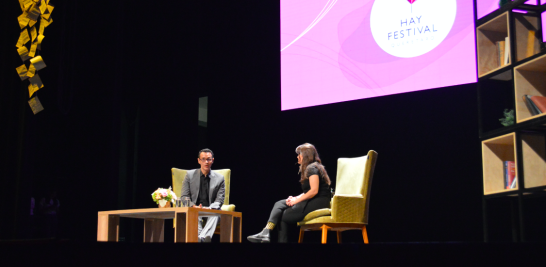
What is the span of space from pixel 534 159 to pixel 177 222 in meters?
2.33

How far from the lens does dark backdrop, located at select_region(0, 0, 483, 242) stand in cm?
393

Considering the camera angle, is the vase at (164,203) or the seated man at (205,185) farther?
the seated man at (205,185)

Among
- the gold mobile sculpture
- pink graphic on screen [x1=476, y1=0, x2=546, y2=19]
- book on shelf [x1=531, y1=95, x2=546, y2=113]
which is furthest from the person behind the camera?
pink graphic on screen [x1=476, y1=0, x2=546, y2=19]

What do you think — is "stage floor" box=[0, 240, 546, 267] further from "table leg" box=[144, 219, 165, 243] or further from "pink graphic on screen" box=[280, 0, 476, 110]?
"table leg" box=[144, 219, 165, 243]

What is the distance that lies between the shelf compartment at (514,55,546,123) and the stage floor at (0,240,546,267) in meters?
2.70

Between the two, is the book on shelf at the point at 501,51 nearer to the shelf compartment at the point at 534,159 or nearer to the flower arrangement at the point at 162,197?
the shelf compartment at the point at 534,159

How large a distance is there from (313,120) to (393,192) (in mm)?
1040

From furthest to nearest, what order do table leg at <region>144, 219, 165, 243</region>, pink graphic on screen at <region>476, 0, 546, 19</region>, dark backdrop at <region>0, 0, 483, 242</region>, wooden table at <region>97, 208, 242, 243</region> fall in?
1. table leg at <region>144, 219, 165, 243</region>
2. dark backdrop at <region>0, 0, 483, 242</region>
3. pink graphic on screen at <region>476, 0, 546, 19</region>
4. wooden table at <region>97, 208, 242, 243</region>

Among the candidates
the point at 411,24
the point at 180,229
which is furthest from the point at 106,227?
the point at 411,24

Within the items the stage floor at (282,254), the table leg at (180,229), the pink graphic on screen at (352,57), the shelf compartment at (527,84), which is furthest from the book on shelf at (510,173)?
the stage floor at (282,254)

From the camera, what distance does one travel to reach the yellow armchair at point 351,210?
3.53 meters

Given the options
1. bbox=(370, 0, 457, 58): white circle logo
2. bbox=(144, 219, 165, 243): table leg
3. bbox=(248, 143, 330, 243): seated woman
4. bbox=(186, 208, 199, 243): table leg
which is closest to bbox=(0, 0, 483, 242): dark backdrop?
bbox=(370, 0, 457, 58): white circle logo

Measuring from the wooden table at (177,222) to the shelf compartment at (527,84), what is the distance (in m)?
2.07

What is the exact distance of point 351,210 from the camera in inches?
141
